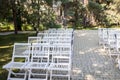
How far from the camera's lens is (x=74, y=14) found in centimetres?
2628

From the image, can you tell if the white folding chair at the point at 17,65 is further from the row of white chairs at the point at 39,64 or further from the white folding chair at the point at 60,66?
the white folding chair at the point at 60,66

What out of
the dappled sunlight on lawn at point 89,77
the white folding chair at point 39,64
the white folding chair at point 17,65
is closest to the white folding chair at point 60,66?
the white folding chair at point 39,64

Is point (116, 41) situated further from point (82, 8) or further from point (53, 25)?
point (82, 8)

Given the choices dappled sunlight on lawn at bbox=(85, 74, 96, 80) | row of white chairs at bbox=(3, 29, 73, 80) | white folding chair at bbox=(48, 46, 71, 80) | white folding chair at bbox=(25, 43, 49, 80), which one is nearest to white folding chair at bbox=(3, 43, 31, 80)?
row of white chairs at bbox=(3, 29, 73, 80)

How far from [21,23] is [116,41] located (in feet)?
44.0

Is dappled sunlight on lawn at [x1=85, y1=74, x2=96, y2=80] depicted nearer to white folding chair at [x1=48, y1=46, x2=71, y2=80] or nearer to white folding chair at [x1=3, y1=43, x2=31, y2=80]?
white folding chair at [x1=48, y1=46, x2=71, y2=80]

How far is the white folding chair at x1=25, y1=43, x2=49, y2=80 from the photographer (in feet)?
23.0

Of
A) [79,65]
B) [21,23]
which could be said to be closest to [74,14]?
[21,23]

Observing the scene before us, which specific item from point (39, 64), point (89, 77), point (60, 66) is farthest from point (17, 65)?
point (89, 77)

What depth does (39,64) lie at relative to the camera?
7254 millimetres

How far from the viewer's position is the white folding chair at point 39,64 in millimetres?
6995

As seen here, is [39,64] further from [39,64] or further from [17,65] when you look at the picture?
[17,65]

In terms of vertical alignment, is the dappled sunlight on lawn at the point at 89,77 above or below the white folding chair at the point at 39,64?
below

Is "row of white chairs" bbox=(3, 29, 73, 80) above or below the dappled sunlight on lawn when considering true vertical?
above
